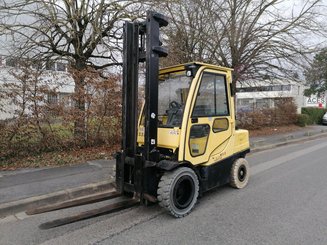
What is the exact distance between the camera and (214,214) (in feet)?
14.8

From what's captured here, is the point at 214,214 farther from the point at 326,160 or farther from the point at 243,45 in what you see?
the point at 243,45

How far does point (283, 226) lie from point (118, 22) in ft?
25.4

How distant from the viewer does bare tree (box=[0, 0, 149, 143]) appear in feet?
27.3

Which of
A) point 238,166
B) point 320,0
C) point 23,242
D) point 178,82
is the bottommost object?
point 23,242

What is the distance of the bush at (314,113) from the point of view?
23252 mm

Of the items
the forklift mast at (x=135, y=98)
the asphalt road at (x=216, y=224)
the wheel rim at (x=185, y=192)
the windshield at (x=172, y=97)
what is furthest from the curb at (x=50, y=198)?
the windshield at (x=172, y=97)

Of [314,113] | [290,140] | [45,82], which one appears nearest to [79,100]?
[45,82]

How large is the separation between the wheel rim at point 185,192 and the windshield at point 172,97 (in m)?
0.90

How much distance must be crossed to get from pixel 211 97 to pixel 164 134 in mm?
1084

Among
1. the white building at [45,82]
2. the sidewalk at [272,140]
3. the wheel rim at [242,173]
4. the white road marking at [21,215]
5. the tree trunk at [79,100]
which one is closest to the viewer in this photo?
the white road marking at [21,215]

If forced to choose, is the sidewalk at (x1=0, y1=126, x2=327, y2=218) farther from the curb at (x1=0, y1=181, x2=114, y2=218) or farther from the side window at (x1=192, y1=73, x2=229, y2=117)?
the side window at (x1=192, y1=73, x2=229, y2=117)

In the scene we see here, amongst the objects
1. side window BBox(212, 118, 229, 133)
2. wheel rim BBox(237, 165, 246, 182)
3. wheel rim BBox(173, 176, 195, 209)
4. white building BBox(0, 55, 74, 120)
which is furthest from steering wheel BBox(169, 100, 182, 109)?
white building BBox(0, 55, 74, 120)

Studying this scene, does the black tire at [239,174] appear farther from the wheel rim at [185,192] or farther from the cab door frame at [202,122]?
the wheel rim at [185,192]

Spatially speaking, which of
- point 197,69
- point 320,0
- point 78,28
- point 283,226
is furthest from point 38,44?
point 320,0
